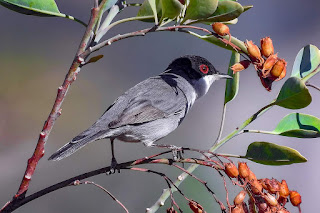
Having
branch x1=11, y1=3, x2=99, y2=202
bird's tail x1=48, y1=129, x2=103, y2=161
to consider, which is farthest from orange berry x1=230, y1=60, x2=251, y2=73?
bird's tail x1=48, y1=129, x2=103, y2=161

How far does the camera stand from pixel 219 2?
4.56 ft

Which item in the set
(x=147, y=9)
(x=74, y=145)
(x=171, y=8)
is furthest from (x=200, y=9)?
(x=74, y=145)

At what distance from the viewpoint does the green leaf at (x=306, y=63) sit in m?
1.55

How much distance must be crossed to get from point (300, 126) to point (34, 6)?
28.9 inches

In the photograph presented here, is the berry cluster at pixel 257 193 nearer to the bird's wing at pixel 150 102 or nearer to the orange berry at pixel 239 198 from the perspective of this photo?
the orange berry at pixel 239 198

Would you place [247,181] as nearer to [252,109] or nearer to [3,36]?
[252,109]

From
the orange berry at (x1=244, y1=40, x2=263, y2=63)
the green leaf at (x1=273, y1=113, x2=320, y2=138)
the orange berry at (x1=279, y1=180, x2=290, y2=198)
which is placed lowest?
the orange berry at (x1=279, y1=180, x2=290, y2=198)

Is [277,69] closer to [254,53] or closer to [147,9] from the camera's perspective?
[254,53]

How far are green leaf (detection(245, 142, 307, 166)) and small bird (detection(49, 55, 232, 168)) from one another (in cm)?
85

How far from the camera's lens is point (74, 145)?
7.05ft

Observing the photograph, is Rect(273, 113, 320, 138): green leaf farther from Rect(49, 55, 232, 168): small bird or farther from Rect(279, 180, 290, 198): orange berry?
Rect(49, 55, 232, 168): small bird

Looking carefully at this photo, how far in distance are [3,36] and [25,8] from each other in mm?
3021

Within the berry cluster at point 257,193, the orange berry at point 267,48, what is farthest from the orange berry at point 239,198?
the orange berry at point 267,48

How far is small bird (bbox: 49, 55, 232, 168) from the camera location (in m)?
2.49
